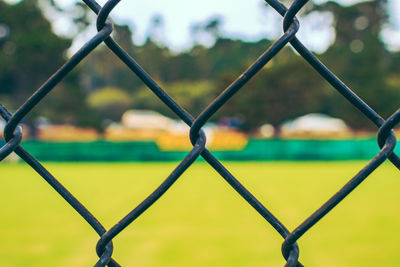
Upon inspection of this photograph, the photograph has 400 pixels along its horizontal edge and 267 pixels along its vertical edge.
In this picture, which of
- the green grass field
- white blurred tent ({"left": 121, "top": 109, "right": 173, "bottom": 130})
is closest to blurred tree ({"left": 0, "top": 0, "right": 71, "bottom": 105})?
white blurred tent ({"left": 121, "top": 109, "right": 173, "bottom": 130})

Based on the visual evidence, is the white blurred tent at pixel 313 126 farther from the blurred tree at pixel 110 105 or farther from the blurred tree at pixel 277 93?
the blurred tree at pixel 110 105

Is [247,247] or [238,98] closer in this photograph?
[247,247]

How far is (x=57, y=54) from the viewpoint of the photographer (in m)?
25.0

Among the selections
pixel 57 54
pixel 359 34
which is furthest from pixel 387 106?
pixel 57 54

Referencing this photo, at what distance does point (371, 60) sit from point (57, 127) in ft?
79.8

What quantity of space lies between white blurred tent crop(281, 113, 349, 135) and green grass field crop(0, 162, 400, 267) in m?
18.3

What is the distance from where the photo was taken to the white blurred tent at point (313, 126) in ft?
101

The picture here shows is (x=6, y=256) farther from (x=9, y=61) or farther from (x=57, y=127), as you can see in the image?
(x=57, y=127)

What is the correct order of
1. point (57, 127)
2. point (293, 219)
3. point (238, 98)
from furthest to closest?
point (57, 127), point (238, 98), point (293, 219)

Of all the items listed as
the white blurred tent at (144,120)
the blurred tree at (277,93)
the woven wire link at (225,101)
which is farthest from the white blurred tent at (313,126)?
the woven wire link at (225,101)

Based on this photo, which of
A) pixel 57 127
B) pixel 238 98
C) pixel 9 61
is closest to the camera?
pixel 9 61

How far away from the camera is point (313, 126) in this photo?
1252 inches

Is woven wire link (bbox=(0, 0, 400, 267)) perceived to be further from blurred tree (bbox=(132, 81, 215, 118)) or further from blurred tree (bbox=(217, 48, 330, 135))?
blurred tree (bbox=(132, 81, 215, 118))

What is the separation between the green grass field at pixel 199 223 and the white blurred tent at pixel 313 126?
18.3 m
